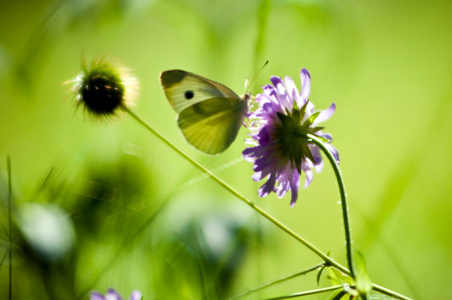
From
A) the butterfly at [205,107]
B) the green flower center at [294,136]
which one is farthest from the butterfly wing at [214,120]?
the green flower center at [294,136]

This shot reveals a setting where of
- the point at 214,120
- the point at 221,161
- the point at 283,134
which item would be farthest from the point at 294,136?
the point at 221,161

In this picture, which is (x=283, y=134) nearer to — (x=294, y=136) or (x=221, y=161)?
(x=294, y=136)

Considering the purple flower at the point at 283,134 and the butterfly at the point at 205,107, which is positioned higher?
the butterfly at the point at 205,107

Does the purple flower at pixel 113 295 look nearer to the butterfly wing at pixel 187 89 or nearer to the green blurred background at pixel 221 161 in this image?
the green blurred background at pixel 221 161

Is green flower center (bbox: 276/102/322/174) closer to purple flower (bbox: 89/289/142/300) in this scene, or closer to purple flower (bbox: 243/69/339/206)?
purple flower (bbox: 243/69/339/206)

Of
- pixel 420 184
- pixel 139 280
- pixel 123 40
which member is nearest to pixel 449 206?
pixel 420 184

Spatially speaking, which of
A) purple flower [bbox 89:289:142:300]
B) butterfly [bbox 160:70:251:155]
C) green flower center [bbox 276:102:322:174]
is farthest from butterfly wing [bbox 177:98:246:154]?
→ purple flower [bbox 89:289:142:300]
